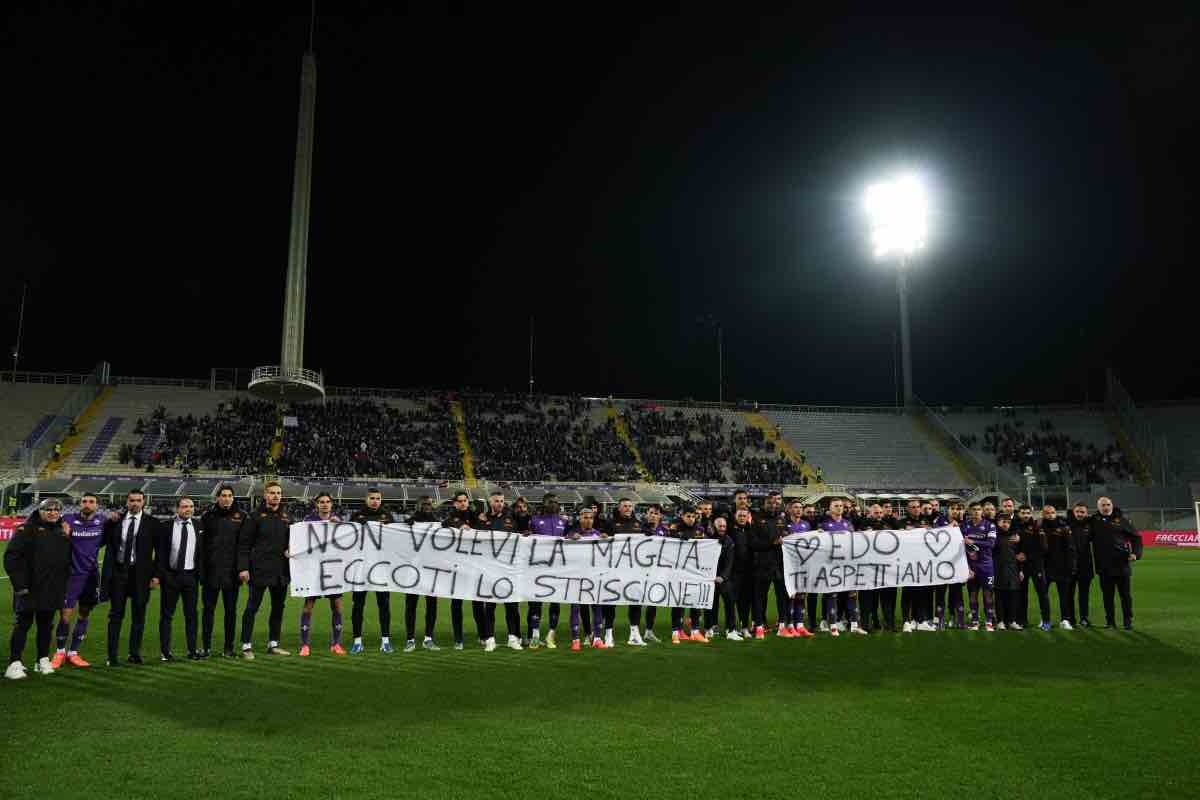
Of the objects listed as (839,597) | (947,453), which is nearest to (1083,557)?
(839,597)

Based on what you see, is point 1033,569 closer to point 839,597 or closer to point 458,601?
point 839,597

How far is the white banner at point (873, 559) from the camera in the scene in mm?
10914

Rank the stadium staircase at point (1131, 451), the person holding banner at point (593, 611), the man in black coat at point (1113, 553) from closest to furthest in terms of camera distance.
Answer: the person holding banner at point (593, 611), the man in black coat at point (1113, 553), the stadium staircase at point (1131, 451)

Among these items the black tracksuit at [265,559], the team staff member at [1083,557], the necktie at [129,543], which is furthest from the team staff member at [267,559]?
the team staff member at [1083,557]

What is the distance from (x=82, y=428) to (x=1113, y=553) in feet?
145

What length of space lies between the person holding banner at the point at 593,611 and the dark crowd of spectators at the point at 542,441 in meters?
30.8

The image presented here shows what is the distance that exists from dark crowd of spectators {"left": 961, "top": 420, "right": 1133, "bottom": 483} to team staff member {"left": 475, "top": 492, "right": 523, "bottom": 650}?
45.3 meters

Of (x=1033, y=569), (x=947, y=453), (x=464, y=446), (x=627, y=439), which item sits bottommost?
(x=1033, y=569)

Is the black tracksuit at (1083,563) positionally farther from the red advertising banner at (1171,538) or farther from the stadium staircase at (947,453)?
the stadium staircase at (947,453)

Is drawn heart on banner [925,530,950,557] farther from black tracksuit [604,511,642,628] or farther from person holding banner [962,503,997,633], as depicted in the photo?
black tracksuit [604,511,642,628]

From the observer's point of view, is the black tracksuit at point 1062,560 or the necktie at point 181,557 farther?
the black tracksuit at point 1062,560

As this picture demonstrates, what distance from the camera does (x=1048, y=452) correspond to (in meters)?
48.8

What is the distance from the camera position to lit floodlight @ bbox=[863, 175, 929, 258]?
4188cm

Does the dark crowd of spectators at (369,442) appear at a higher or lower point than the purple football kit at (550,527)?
higher
